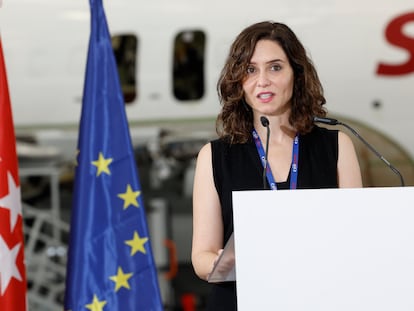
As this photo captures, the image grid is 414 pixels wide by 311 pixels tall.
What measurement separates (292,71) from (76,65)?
433cm

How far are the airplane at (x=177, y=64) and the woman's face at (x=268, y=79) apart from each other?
160 inches

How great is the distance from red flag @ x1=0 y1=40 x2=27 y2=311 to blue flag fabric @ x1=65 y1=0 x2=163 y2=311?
0.24 meters

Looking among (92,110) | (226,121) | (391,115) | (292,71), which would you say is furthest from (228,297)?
(391,115)

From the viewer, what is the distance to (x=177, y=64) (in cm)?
666

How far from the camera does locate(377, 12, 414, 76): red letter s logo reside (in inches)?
247

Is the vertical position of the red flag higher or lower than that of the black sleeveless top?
lower

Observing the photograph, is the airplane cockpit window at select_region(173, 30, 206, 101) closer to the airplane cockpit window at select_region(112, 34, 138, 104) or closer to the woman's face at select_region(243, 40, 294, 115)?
the airplane cockpit window at select_region(112, 34, 138, 104)

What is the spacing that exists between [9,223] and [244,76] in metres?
1.25

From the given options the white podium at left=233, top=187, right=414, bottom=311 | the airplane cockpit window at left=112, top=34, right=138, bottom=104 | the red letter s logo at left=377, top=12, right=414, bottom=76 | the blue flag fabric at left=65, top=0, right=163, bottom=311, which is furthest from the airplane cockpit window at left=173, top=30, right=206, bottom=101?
the white podium at left=233, top=187, right=414, bottom=311

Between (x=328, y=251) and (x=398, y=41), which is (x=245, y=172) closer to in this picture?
(x=328, y=251)

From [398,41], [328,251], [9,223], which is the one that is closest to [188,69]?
[398,41]

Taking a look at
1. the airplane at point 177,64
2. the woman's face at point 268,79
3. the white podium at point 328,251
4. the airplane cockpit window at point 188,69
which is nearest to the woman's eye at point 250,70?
the woman's face at point 268,79

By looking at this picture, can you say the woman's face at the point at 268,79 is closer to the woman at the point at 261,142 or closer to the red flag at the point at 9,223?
the woman at the point at 261,142

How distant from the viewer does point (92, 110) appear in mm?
3463
